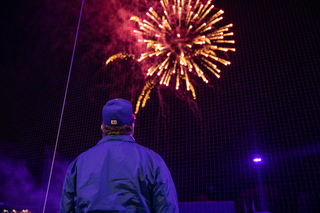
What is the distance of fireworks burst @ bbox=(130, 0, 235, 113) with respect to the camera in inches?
227

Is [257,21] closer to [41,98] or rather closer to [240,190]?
[240,190]

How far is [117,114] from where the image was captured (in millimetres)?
1184

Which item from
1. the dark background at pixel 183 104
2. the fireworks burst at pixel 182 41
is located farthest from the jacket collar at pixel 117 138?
the fireworks burst at pixel 182 41

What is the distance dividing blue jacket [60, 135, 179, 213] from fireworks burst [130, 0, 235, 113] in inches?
184

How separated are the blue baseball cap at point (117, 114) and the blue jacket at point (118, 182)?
100 mm

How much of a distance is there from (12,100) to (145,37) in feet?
11.9

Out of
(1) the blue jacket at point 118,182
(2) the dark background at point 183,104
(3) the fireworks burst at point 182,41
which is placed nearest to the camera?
(1) the blue jacket at point 118,182

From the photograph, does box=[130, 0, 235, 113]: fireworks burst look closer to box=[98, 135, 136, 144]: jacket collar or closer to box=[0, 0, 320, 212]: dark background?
box=[0, 0, 320, 212]: dark background

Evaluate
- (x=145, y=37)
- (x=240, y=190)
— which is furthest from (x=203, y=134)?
(x=145, y=37)

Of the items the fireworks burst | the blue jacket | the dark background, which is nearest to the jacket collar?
the blue jacket

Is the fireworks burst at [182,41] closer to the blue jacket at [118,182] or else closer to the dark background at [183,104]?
the dark background at [183,104]

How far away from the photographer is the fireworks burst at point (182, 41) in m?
5.77

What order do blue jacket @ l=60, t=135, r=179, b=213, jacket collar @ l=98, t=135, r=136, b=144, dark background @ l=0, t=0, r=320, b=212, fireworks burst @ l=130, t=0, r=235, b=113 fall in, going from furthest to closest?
1. fireworks burst @ l=130, t=0, r=235, b=113
2. dark background @ l=0, t=0, r=320, b=212
3. jacket collar @ l=98, t=135, r=136, b=144
4. blue jacket @ l=60, t=135, r=179, b=213

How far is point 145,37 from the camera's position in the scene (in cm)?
623
